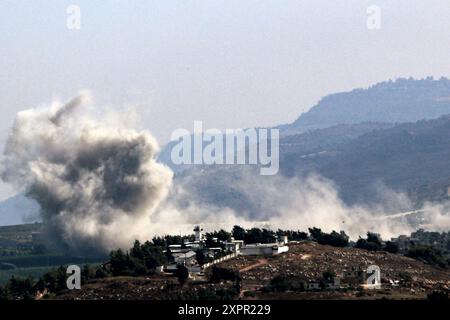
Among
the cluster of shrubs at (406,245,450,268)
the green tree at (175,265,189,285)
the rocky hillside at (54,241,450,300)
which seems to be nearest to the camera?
the rocky hillside at (54,241,450,300)

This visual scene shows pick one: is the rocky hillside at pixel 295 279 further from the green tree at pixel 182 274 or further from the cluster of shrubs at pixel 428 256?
the cluster of shrubs at pixel 428 256

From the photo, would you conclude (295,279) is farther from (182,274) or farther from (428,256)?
(428,256)

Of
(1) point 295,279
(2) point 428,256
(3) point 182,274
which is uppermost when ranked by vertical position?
(2) point 428,256

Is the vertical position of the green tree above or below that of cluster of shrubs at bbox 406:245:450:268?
below

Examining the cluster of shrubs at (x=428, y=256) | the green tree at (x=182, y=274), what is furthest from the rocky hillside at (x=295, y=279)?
the cluster of shrubs at (x=428, y=256)

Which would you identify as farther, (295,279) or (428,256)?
(428,256)

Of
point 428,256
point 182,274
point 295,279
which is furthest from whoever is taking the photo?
point 428,256

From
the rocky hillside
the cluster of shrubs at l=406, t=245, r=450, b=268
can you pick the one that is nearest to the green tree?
the rocky hillside

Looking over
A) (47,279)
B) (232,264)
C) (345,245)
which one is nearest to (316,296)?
(232,264)

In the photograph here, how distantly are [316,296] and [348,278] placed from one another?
12.5m

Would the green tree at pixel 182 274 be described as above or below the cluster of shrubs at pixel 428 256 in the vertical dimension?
below

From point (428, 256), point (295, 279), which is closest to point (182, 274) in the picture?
point (295, 279)

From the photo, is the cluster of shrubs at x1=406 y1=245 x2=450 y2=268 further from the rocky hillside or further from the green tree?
the green tree
